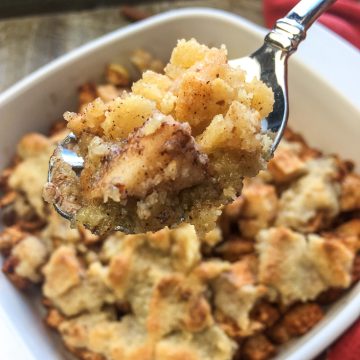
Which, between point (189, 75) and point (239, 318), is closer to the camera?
point (189, 75)

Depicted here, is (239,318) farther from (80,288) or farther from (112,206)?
(112,206)

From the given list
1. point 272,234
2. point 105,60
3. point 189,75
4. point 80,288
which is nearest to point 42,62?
point 105,60

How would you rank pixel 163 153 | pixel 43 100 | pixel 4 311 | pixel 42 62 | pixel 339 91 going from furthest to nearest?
pixel 42 62
pixel 43 100
pixel 339 91
pixel 4 311
pixel 163 153

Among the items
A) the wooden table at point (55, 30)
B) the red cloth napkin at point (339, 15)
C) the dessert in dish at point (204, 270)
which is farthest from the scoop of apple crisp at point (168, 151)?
the wooden table at point (55, 30)

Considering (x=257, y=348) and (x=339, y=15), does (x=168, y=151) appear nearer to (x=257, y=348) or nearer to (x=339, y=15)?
(x=257, y=348)

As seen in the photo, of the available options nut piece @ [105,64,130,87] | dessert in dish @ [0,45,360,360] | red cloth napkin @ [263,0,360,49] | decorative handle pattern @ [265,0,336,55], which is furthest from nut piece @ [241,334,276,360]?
red cloth napkin @ [263,0,360,49]
